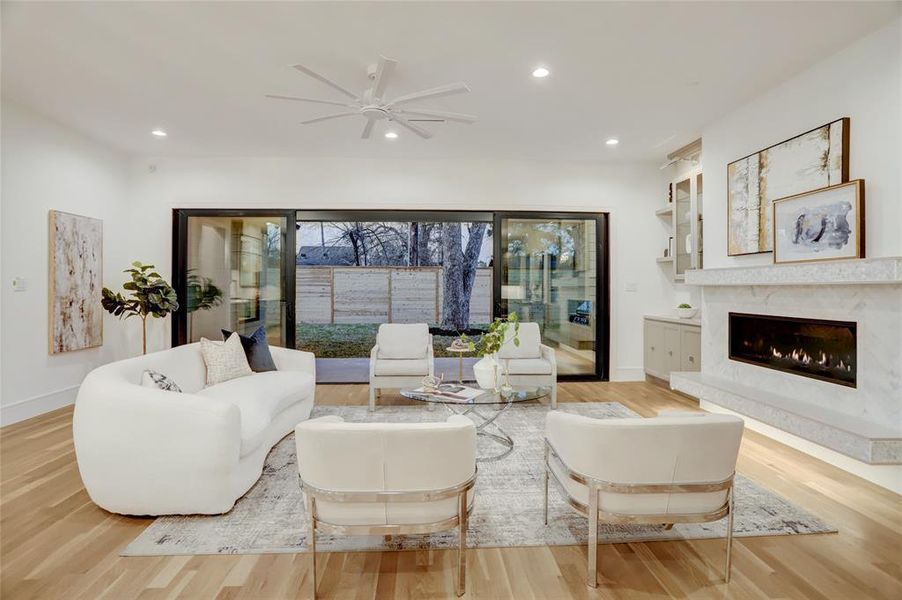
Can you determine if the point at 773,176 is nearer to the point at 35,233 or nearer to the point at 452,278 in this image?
the point at 452,278

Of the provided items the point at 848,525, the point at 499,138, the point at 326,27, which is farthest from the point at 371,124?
the point at 848,525

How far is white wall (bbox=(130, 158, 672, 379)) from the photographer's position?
210 inches

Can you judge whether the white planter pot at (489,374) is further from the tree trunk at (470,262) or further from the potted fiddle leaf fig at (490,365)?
the tree trunk at (470,262)

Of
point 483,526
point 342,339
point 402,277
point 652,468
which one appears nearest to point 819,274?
point 652,468

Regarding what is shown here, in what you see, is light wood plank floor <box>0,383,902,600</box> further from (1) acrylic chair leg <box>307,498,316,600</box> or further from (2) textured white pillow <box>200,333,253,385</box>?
(2) textured white pillow <box>200,333,253,385</box>

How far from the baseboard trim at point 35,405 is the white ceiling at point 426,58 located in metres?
2.65

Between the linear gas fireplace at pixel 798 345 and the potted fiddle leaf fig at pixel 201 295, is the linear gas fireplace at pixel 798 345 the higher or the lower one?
the lower one

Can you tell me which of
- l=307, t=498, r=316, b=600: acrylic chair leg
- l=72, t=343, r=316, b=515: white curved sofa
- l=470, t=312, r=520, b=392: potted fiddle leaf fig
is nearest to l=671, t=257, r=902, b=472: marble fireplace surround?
l=470, t=312, r=520, b=392: potted fiddle leaf fig

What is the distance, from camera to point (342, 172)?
5.38 metres

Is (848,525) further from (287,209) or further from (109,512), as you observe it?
(287,209)

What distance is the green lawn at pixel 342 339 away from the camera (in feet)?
26.3

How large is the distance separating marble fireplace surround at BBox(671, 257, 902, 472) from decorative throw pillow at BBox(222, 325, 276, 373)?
3.84 m

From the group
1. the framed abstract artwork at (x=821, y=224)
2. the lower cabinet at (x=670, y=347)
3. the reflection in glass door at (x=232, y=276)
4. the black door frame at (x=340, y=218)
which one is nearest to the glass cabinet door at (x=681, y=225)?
the lower cabinet at (x=670, y=347)

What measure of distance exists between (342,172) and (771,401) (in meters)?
4.87
